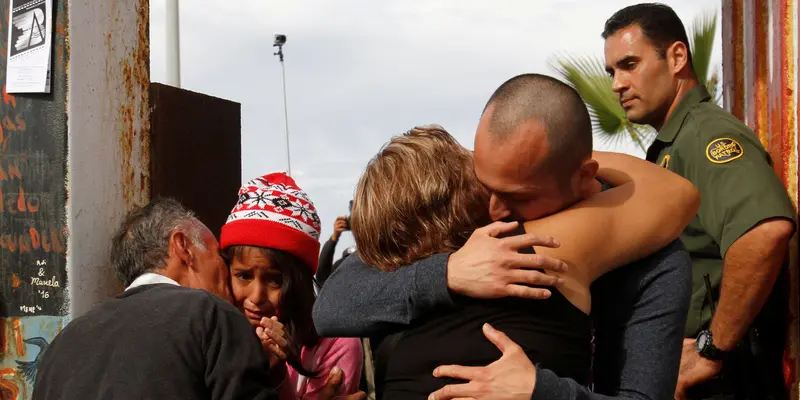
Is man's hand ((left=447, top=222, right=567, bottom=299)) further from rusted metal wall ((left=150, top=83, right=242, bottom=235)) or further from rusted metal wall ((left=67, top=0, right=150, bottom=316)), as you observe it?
rusted metal wall ((left=150, top=83, right=242, bottom=235))

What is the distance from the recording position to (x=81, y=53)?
2598 mm

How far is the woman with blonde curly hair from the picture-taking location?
1.34 m

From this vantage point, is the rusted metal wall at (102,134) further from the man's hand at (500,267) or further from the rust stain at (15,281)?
the man's hand at (500,267)

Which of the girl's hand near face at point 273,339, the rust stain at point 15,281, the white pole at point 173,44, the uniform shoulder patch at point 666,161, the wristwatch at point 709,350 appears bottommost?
the wristwatch at point 709,350

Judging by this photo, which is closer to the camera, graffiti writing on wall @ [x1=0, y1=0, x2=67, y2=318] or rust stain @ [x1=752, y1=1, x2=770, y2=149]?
graffiti writing on wall @ [x1=0, y1=0, x2=67, y2=318]

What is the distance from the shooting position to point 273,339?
7.53 ft

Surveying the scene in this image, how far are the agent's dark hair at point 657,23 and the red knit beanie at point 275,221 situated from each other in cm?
143

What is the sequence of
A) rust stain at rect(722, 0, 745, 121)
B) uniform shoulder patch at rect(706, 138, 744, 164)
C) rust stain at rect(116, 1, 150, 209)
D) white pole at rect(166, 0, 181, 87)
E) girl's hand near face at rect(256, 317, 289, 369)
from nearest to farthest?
girl's hand near face at rect(256, 317, 289, 369) → uniform shoulder patch at rect(706, 138, 744, 164) → rust stain at rect(116, 1, 150, 209) → rust stain at rect(722, 0, 745, 121) → white pole at rect(166, 0, 181, 87)

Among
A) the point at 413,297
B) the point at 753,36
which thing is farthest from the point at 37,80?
the point at 753,36

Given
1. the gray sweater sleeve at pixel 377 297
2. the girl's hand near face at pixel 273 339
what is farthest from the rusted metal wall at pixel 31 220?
the gray sweater sleeve at pixel 377 297

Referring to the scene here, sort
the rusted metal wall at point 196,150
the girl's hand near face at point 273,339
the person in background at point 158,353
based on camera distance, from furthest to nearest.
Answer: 1. the rusted metal wall at point 196,150
2. the girl's hand near face at point 273,339
3. the person in background at point 158,353

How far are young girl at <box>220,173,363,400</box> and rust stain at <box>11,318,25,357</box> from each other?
2.40ft

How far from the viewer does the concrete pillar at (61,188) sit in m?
2.55

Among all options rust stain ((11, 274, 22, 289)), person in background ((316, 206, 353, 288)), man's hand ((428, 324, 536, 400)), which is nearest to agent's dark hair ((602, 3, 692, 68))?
man's hand ((428, 324, 536, 400))
